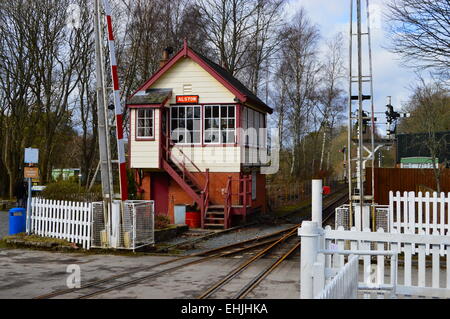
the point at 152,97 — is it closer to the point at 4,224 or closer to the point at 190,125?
the point at 190,125

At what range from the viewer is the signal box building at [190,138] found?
21609 millimetres

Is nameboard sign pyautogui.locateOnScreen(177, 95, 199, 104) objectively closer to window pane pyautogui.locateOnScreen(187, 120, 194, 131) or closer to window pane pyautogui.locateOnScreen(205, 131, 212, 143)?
window pane pyautogui.locateOnScreen(187, 120, 194, 131)

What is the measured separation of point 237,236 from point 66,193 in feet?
21.0

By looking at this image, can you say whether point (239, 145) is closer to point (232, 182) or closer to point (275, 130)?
point (232, 182)

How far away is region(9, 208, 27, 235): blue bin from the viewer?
50.4ft

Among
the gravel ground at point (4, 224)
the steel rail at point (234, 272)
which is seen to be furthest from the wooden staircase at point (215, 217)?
the gravel ground at point (4, 224)

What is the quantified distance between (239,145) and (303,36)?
21365 mm

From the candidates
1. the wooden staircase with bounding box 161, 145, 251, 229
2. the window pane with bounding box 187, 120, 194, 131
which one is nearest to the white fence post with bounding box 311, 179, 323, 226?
the wooden staircase with bounding box 161, 145, 251, 229

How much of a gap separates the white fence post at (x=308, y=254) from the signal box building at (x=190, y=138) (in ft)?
50.3

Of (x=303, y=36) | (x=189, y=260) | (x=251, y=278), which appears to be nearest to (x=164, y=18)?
(x=303, y=36)

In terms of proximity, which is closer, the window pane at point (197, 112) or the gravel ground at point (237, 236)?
the gravel ground at point (237, 236)

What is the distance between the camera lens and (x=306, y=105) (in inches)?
1703

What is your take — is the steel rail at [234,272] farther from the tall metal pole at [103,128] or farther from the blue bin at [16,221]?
the blue bin at [16,221]
